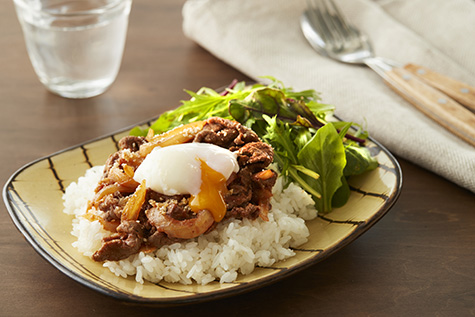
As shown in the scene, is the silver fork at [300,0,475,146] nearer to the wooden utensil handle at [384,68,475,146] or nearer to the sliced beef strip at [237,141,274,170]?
the wooden utensil handle at [384,68,475,146]

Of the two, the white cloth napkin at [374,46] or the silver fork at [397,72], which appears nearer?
the silver fork at [397,72]

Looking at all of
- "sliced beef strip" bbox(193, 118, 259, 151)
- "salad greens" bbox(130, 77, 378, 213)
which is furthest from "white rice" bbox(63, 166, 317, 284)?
"sliced beef strip" bbox(193, 118, 259, 151)

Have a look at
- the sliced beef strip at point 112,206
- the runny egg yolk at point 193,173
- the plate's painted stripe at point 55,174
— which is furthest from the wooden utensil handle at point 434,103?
the plate's painted stripe at point 55,174

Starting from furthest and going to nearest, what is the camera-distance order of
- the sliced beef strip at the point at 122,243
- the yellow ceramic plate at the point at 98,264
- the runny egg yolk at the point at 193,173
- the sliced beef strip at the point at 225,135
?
the sliced beef strip at the point at 225,135 < the runny egg yolk at the point at 193,173 < the sliced beef strip at the point at 122,243 < the yellow ceramic plate at the point at 98,264

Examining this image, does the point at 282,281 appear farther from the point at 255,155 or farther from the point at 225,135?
the point at 225,135

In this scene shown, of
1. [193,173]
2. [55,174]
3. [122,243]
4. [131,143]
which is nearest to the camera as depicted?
[122,243]

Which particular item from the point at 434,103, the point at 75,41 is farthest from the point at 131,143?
the point at 434,103

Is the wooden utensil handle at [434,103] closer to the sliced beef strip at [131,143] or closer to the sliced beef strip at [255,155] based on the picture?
the sliced beef strip at [255,155]
